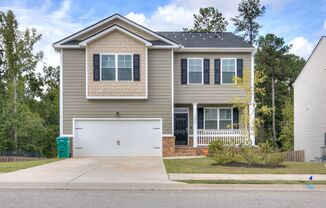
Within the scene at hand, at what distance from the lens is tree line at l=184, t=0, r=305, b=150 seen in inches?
1901

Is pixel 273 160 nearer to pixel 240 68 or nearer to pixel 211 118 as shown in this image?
pixel 240 68

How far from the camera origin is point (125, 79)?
78.1ft

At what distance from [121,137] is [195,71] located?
5925 mm

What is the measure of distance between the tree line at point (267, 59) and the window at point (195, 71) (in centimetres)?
2320

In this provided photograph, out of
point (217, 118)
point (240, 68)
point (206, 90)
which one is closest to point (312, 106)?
point (240, 68)

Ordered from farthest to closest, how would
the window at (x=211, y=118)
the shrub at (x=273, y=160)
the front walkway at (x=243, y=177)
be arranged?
1. the window at (x=211, y=118)
2. the shrub at (x=273, y=160)
3. the front walkway at (x=243, y=177)

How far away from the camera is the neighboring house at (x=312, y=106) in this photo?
85.5 ft

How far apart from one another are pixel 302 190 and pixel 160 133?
1361 cm

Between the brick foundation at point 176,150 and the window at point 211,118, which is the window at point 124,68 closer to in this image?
the brick foundation at point 176,150

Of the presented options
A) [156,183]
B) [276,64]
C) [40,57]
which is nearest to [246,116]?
[156,183]

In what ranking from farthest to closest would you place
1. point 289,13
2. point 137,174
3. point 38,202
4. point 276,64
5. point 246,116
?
point 276,64 → point 289,13 → point 246,116 → point 137,174 → point 38,202

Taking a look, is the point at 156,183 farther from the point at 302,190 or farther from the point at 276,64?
the point at 276,64

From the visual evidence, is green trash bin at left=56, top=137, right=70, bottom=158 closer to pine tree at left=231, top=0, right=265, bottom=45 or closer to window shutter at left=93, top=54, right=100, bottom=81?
window shutter at left=93, top=54, right=100, bottom=81

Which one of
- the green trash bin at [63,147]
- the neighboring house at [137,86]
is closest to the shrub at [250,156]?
the neighboring house at [137,86]
